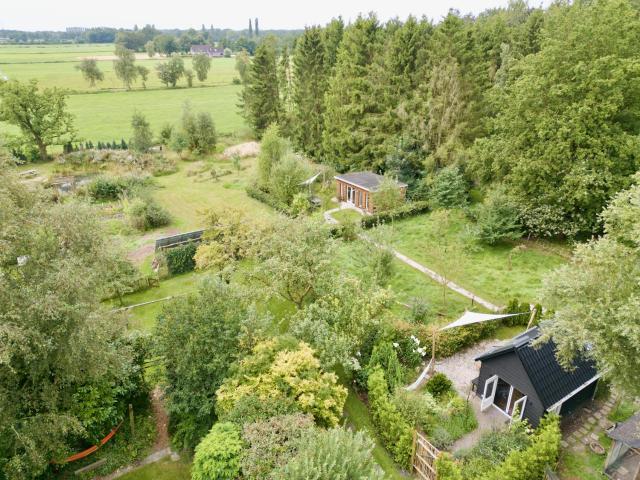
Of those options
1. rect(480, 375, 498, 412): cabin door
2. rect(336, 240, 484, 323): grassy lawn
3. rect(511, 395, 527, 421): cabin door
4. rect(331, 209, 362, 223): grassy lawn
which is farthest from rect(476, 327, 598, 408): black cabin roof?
rect(331, 209, 362, 223): grassy lawn

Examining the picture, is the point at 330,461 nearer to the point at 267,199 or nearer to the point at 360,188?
the point at 360,188

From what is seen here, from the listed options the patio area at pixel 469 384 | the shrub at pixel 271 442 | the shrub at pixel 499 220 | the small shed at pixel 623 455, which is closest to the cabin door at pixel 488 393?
the patio area at pixel 469 384

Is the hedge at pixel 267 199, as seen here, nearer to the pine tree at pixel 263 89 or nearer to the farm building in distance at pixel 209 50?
the pine tree at pixel 263 89

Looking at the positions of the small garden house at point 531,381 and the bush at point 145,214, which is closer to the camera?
the small garden house at point 531,381

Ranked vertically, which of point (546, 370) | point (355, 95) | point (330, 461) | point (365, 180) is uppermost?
point (355, 95)

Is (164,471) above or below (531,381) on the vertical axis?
below

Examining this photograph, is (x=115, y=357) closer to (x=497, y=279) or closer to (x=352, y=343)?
(x=352, y=343)

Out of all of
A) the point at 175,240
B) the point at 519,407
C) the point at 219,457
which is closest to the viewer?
the point at 219,457

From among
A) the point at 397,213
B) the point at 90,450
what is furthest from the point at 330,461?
the point at 397,213

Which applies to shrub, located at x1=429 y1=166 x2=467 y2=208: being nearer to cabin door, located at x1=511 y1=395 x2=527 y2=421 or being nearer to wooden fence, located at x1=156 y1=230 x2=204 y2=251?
wooden fence, located at x1=156 y1=230 x2=204 y2=251
